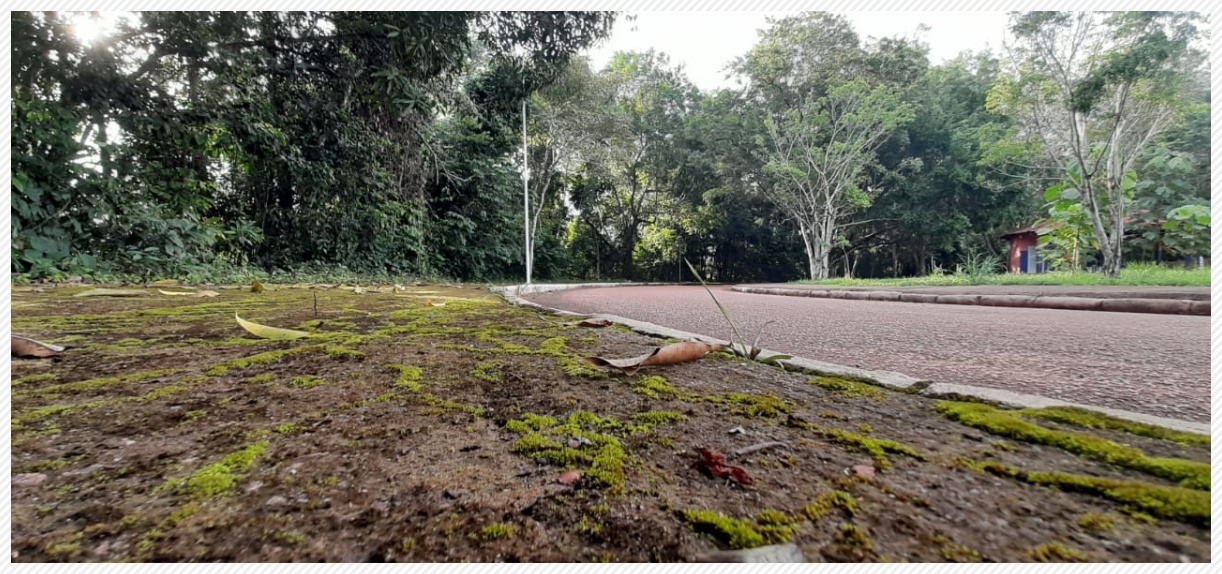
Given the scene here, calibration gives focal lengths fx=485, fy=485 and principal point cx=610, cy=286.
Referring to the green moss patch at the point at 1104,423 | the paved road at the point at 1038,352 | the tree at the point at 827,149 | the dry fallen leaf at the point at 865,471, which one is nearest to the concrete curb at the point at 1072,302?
the paved road at the point at 1038,352

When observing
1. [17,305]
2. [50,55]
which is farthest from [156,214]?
[17,305]

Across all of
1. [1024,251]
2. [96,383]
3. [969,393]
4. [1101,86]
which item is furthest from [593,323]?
[1024,251]

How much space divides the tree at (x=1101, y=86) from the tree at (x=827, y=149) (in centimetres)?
452

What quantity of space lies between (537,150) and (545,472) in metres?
18.1

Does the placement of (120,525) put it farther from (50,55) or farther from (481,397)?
(50,55)

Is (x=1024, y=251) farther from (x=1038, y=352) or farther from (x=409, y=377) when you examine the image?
(x=409, y=377)

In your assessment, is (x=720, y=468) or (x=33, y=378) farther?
(x=33, y=378)

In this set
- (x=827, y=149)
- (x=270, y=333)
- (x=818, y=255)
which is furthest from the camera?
(x=818, y=255)

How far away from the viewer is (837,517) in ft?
1.77

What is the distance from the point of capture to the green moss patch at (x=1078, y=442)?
0.63 meters

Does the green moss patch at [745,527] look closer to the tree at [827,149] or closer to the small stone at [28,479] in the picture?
the small stone at [28,479]

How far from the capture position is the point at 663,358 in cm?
132

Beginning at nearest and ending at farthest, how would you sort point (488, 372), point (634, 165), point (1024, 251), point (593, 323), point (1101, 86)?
1. point (488, 372)
2. point (593, 323)
3. point (1101, 86)
4. point (1024, 251)
5. point (634, 165)

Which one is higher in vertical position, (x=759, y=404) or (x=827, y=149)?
(x=827, y=149)
